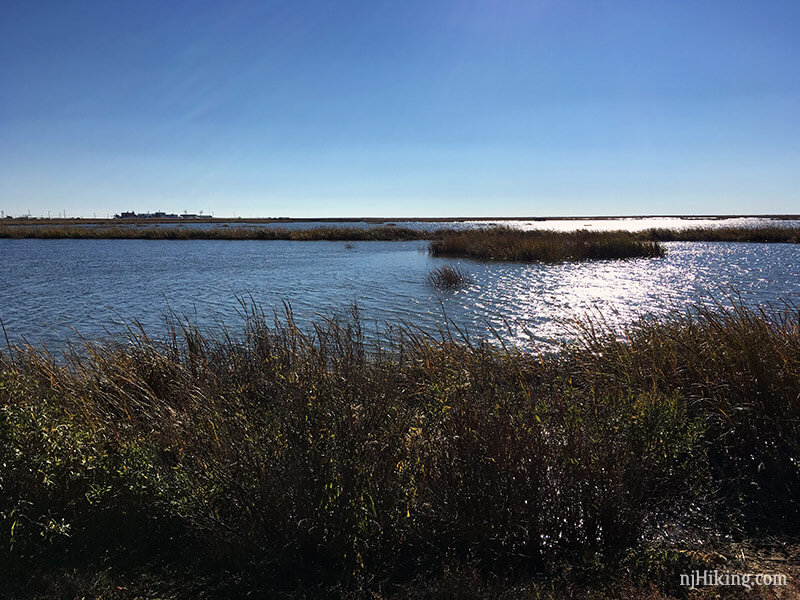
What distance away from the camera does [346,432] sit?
3396 mm

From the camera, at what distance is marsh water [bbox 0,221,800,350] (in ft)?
46.9

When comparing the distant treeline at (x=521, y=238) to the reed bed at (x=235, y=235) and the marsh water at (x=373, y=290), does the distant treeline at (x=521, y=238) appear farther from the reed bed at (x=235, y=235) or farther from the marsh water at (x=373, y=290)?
the marsh water at (x=373, y=290)

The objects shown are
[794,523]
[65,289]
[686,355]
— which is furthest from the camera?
[65,289]

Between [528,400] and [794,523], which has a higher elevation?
[528,400]

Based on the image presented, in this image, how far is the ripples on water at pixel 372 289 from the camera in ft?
48.0

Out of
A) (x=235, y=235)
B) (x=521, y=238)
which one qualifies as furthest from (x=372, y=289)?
(x=235, y=235)

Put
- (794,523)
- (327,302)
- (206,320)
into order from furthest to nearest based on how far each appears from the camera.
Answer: (327,302) → (206,320) → (794,523)

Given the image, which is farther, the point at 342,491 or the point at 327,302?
the point at 327,302

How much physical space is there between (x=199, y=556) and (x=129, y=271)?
30036 mm

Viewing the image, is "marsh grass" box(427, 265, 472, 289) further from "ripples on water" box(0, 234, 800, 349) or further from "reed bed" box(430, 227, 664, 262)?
"reed bed" box(430, 227, 664, 262)

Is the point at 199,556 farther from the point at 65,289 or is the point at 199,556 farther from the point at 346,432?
the point at 65,289

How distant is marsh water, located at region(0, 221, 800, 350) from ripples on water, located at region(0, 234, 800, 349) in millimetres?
62

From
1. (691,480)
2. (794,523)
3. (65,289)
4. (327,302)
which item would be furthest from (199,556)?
(65,289)

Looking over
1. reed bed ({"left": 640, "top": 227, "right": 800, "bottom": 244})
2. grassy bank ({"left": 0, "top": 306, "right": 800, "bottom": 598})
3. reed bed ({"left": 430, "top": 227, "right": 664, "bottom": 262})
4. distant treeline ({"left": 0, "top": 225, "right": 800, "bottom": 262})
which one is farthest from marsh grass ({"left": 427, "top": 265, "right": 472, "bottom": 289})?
reed bed ({"left": 640, "top": 227, "right": 800, "bottom": 244})
